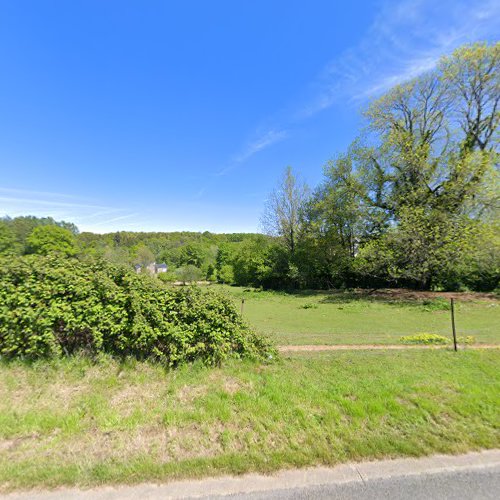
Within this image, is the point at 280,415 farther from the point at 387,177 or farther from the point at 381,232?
the point at 387,177

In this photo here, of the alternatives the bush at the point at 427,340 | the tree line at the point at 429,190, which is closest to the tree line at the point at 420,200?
the tree line at the point at 429,190

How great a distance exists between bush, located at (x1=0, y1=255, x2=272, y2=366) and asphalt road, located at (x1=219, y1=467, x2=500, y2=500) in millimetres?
2145

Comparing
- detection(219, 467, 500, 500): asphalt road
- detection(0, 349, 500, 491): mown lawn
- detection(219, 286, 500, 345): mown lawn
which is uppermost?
detection(0, 349, 500, 491): mown lawn

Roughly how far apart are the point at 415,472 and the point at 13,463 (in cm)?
394

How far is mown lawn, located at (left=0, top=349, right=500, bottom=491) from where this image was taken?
241 centimetres

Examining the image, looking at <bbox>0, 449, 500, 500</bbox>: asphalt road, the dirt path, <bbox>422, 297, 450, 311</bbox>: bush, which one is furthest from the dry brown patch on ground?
<bbox>0, 449, 500, 500</bbox>: asphalt road

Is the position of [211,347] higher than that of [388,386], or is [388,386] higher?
[211,347]

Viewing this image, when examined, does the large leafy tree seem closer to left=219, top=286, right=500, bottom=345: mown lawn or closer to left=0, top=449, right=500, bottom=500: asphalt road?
left=219, top=286, right=500, bottom=345: mown lawn

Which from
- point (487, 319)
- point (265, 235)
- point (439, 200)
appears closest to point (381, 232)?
point (439, 200)

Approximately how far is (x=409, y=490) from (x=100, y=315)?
4.29 m

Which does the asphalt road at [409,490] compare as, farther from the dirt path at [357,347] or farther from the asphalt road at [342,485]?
the dirt path at [357,347]

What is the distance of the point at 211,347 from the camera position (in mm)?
4074

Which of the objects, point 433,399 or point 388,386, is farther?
point 388,386

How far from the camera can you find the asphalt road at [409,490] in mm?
2061
